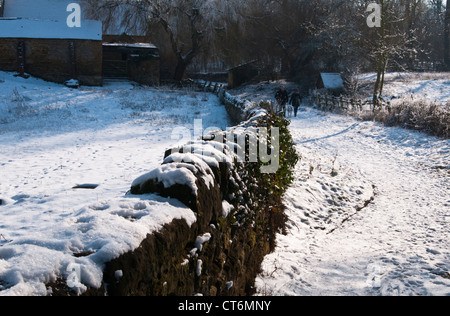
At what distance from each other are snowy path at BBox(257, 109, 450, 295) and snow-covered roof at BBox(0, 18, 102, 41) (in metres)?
23.6

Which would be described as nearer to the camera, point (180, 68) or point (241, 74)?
point (180, 68)

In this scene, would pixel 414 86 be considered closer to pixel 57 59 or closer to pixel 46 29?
pixel 57 59

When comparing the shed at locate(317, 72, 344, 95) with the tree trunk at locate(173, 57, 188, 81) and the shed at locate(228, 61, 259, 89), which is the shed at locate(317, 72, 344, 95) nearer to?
the shed at locate(228, 61, 259, 89)

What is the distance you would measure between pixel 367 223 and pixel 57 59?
28665 millimetres

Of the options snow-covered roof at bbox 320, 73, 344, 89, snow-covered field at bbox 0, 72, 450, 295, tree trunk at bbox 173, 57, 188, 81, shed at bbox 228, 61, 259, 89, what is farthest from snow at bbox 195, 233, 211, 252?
shed at bbox 228, 61, 259, 89

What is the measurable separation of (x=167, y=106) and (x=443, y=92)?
71.6 feet

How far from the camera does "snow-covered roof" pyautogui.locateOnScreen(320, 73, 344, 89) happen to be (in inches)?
1267

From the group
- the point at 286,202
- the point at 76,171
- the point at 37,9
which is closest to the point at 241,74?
the point at 37,9

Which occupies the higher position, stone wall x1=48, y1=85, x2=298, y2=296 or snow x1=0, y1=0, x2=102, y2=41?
snow x1=0, y1=0, x2=102, y2=41

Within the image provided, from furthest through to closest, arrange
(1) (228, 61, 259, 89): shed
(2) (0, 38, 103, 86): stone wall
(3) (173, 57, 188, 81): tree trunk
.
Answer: (1) (228, 61, 259, 89): shed → (3) (173, 57, 188, 81): tree trunk → (2) (0, 38, 103, 86): stone wall

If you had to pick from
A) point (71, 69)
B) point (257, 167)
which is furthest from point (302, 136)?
point (71, 69)

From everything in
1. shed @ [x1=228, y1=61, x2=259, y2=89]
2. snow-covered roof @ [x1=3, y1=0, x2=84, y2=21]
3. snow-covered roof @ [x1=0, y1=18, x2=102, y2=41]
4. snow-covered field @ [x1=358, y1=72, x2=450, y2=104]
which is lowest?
snow-covered field @ [x1=358, y1=72, x2=450, y2=104]

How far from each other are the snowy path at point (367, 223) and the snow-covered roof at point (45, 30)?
2363 cm

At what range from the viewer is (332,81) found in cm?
3272
